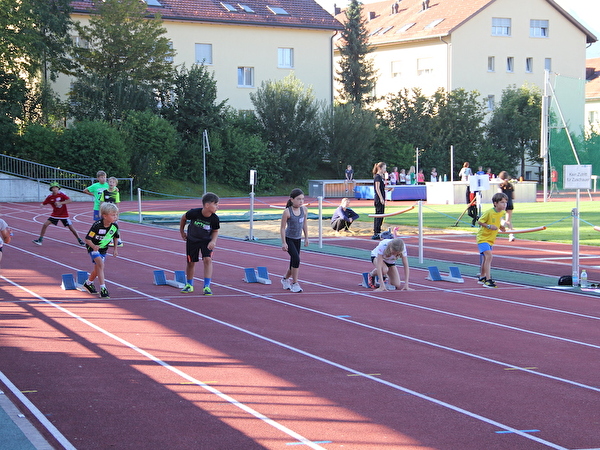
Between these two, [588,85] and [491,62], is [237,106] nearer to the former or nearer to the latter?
[491,62]

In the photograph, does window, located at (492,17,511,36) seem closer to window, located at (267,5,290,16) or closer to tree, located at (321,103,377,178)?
tree, located at (321,103,377,178)

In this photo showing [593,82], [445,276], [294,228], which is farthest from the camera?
[593,82]

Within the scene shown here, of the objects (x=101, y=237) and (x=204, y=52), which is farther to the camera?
(x=204, y=52)

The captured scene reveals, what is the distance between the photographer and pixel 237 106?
5438cm

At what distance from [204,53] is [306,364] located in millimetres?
46730

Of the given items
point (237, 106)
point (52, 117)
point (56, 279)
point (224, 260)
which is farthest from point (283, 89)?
point (56, 279)

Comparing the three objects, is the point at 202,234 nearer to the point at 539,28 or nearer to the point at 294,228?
the point at 294,228

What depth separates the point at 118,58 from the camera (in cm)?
4584

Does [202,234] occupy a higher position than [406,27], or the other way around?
[406,27]

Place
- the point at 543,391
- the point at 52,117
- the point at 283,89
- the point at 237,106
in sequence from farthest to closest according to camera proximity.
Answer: the point at 237,106
the point at 283,89
the point at 52,117
the point at 543,391

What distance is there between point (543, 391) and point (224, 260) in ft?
35.3

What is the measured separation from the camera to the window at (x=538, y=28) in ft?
203

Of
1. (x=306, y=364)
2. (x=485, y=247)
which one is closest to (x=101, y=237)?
(x=306, y=364)

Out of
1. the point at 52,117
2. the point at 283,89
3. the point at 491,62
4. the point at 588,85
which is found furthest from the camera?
the point at 588,85
